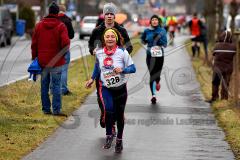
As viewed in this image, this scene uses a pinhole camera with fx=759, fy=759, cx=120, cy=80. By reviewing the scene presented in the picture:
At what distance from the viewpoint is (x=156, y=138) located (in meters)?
11.2

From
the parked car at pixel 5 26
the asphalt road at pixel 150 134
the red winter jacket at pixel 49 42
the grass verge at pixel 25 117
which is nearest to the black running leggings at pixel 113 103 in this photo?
the asphalt road at pixel 150 134

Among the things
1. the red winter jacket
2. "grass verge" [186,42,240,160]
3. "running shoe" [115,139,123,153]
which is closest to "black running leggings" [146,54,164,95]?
"grass verge" [186,42,240,160]

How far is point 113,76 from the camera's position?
33.3 feet

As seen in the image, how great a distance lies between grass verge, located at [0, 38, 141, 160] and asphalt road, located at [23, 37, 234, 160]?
0.58 feet

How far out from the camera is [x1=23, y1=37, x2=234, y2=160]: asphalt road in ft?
31.8

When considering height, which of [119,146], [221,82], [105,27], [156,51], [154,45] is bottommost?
[221,82]

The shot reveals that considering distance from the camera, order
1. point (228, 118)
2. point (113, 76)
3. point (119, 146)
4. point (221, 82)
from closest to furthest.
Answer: point (119, 146) < point (113, 76) < point (228, 118) < point (221, 82)

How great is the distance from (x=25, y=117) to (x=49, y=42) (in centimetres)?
133

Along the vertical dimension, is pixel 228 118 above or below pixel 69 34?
below

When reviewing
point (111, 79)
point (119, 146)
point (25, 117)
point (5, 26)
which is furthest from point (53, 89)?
point (5, 26)

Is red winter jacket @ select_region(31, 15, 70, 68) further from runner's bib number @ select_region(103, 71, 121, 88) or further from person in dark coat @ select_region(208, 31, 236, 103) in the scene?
person in dark coat @ select_region(208, 31, 236, 103)

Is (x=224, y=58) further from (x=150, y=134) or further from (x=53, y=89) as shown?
(x=150, y=134)

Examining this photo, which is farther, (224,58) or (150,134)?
(224,58)

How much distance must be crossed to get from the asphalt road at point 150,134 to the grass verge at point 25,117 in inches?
7.0
